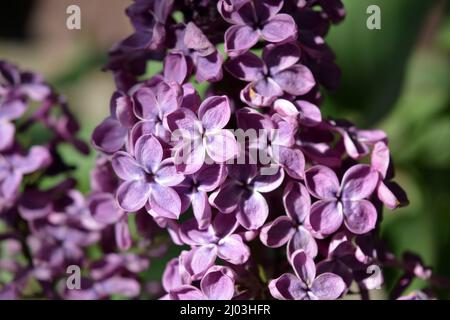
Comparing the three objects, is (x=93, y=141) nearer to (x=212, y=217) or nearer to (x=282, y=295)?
(x=212, y=217)

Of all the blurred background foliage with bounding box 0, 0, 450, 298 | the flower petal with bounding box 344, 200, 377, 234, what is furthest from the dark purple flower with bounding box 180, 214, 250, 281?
the blurred background foliage with bounding box 0, 0, 450, 298

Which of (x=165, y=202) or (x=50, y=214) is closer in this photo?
(x=165, y=202)

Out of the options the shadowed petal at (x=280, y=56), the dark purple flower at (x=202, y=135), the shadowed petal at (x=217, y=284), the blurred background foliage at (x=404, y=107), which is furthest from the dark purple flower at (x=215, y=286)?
the blurred background foliage at (x=404, y=107)

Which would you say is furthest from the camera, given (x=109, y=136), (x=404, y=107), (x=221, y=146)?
(x=404, y=107)

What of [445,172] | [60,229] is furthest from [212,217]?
[445,172]

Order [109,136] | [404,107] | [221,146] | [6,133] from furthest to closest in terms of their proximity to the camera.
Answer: [404,107]
[6,133]
[109,136]
[221,146]

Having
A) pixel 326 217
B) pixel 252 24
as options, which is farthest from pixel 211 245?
pixel 252 24

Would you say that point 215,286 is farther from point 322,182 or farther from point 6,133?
point 6,133

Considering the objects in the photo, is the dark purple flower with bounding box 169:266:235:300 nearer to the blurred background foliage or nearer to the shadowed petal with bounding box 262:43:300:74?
the shadowed petal with bounding box 262:43:300:74
